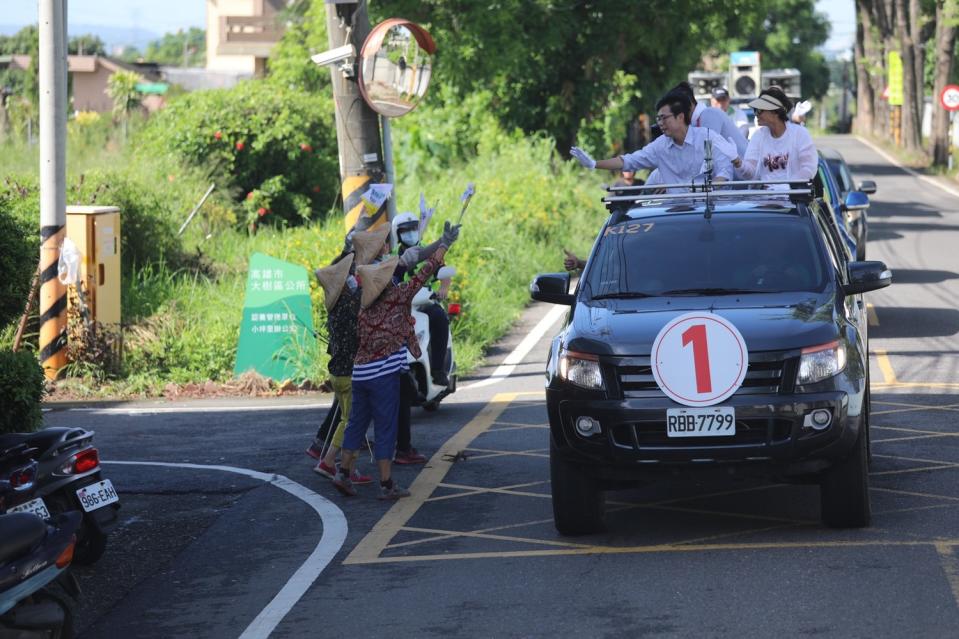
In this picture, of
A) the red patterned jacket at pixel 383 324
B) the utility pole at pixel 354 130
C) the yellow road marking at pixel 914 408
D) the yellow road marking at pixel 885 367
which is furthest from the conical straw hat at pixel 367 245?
the yellow road marking at pixel 885 367

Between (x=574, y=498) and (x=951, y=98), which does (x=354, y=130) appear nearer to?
(x=574, y=498)

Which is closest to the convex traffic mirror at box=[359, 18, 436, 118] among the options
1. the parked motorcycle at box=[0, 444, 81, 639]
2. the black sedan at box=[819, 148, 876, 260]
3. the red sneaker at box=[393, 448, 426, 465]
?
the red sneaker at box=[393, 448, 426, 465]

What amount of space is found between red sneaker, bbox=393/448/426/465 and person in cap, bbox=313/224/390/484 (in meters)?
0.34

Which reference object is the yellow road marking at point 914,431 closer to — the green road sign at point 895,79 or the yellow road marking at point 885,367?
the yellow road marking at point 885,367

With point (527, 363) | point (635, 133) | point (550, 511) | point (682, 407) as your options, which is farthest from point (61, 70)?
point (635, 133)

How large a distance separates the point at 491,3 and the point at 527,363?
13470 millimetres

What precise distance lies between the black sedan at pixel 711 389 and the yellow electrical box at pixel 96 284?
7460mm

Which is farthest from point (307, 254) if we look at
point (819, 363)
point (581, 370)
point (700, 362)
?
point (819, 363)

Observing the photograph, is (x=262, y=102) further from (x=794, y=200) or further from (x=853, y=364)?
(x=853, y=364)

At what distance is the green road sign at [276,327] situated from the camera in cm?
1408

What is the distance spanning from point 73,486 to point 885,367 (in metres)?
8.43

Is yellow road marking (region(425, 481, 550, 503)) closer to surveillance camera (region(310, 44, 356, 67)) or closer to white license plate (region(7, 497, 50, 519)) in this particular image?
white license plate (region(7, 497, 50, 519))

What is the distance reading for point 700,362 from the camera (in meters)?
7.43

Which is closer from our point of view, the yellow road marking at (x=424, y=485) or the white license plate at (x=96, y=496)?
the white license plate at (x=96, y=496)
